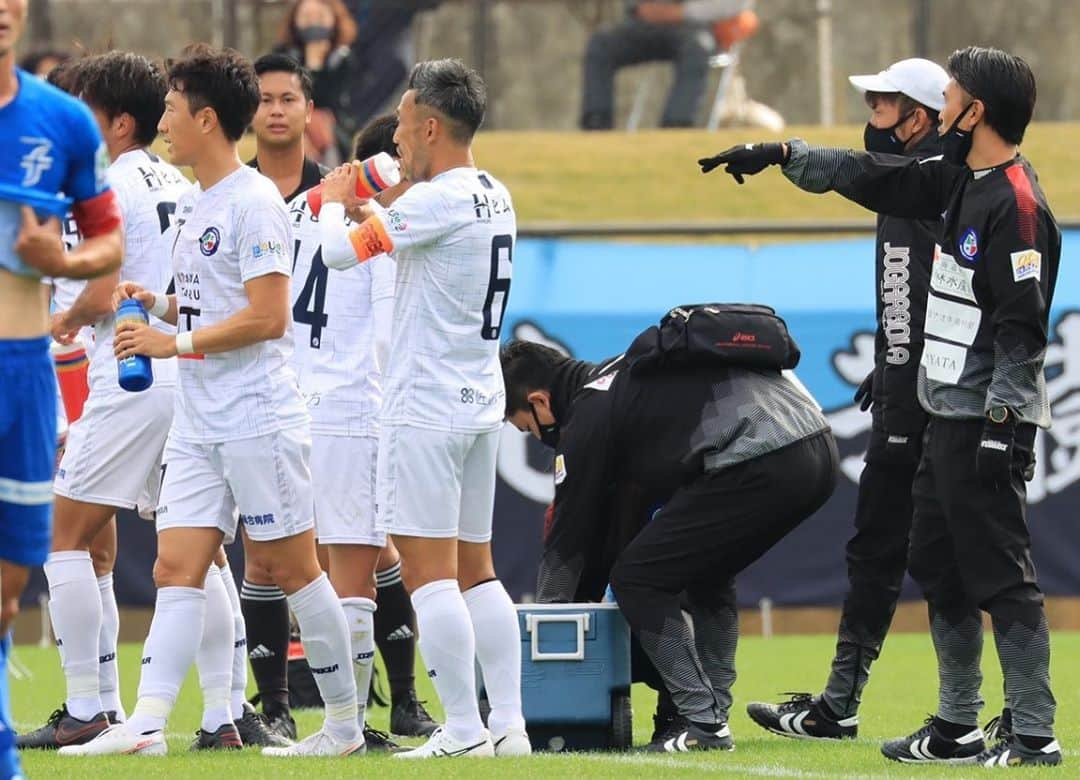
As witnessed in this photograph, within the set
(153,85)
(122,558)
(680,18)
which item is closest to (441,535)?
(153,85)

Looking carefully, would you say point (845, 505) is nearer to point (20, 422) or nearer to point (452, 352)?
point (452, 352)

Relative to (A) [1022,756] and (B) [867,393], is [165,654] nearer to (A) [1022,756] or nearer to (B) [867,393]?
(A) [1022,756]

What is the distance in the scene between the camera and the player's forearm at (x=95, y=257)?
518 cm

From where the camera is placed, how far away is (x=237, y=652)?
298 inches

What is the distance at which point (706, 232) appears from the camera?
13094 millimetres

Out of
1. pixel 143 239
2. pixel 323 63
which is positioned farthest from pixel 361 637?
pixel 323 63

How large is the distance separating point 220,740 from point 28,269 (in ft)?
7.82

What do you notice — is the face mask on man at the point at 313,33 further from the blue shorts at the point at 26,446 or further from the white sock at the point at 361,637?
the blue shorts at the point at 26,446

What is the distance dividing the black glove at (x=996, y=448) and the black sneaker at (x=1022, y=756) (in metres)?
0.83

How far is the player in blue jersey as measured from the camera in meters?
5.08

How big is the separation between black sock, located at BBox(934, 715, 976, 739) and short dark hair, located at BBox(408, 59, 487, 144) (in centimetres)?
246

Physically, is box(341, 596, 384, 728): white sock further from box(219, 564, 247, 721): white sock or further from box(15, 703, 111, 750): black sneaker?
box(15, 703, 111, 750): black sneaker

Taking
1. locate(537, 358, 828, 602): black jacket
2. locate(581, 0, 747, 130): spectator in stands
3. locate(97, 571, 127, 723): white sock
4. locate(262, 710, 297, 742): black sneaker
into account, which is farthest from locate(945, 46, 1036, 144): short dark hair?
locate(581, 0, 747, 130): spectator in stands

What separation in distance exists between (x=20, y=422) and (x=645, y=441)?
2.62 metres
